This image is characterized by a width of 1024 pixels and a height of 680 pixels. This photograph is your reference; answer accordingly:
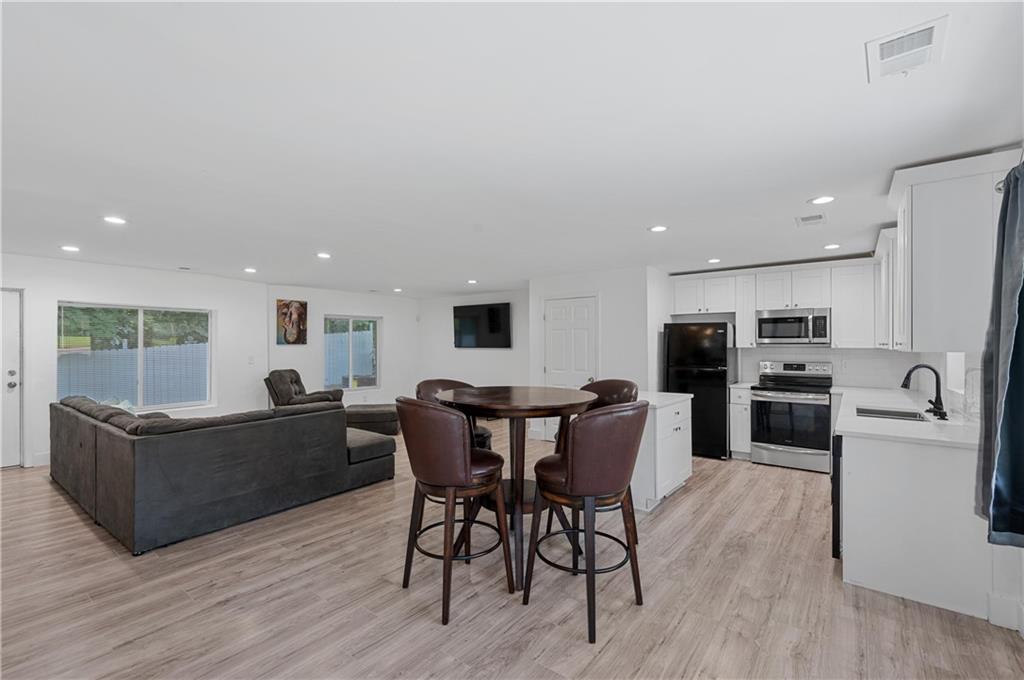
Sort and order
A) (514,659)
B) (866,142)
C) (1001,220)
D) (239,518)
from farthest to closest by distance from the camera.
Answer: (239,518) → (866,142) → (514,659) → (1001,220)

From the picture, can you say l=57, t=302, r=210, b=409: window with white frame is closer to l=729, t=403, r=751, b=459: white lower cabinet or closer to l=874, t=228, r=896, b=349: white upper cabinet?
l=729, t=403, r=751, b=459: white lower cabinet

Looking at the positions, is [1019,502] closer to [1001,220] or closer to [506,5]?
[1001,220]

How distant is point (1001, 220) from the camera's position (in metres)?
1.63

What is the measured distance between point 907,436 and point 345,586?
10.1 ft

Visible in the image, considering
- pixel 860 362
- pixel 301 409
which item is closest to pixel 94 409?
pixel 301 409

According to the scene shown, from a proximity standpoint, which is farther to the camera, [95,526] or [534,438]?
[534,438]

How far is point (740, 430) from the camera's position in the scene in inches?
210

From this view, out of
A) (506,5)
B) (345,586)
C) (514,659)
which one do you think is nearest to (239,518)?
(345,586)

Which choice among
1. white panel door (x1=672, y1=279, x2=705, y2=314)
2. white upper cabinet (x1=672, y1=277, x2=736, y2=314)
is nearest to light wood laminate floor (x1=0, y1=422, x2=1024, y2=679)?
white upper cabinet (x1=672, y1=277, x2=736, y2=314)

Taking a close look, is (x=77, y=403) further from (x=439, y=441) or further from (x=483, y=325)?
(x=483, y=325)

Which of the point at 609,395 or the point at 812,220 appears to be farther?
the point at 812,220

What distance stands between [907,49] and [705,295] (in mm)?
4548

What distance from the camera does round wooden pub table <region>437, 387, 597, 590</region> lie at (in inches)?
91.6

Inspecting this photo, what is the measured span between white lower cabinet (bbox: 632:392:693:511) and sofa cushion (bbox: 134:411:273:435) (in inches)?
114
